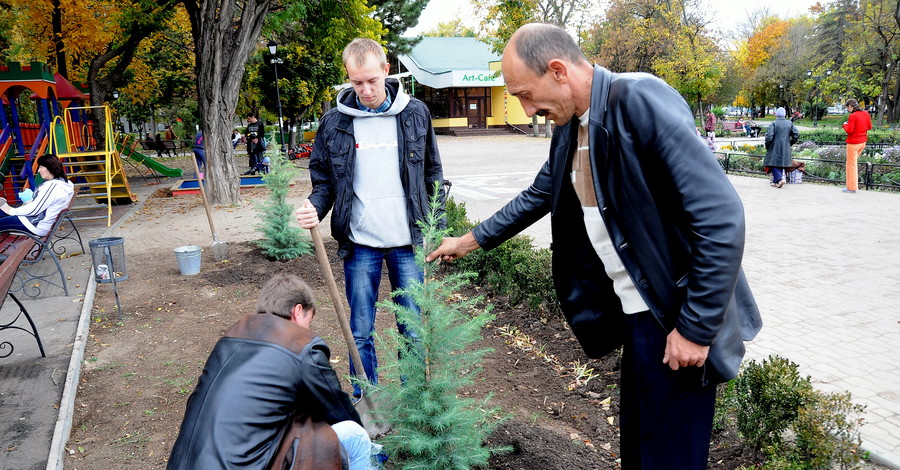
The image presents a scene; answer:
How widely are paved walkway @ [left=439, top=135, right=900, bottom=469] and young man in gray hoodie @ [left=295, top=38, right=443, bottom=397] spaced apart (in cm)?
261

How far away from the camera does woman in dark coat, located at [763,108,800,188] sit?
12797 millimetres

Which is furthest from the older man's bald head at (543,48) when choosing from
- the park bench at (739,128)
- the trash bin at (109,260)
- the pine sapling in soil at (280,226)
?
the park bench at (739,128)

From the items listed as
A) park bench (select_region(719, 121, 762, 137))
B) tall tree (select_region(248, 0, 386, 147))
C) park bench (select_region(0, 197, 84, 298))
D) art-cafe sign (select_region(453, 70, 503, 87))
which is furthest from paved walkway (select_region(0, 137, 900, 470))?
art-cafe sign (select_region(453, 70, 503, 87))

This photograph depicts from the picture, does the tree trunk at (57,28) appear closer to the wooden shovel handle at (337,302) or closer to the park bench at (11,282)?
the park bench at (11,282)

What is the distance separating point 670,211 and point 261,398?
53.5 inches

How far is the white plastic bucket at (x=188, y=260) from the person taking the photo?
691cm

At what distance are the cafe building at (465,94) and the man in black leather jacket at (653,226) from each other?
1505 inches

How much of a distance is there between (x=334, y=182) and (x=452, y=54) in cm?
4293

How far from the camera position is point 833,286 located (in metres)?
6.04

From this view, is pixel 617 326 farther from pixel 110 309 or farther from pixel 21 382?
pixel 110 309

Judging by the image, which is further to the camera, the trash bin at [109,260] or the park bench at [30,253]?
the trash bin at [109,260]

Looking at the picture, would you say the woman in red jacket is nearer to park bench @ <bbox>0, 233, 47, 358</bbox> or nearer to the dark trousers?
the dark trousers

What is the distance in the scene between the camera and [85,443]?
3.47 meters

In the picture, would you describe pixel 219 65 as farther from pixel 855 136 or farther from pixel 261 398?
pixel 855 136
